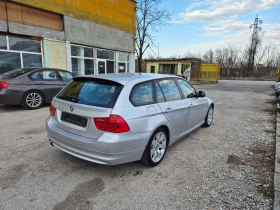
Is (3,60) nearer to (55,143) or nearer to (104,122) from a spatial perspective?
(55,143)

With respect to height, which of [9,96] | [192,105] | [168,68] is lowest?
[9,96]

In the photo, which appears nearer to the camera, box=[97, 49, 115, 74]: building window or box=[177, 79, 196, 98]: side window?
box=[177, 79, 196, 98]: side window

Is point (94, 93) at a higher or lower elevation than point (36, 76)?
lower

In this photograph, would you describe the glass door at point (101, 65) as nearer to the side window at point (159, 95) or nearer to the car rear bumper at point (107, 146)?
the side window at point (159, 95)

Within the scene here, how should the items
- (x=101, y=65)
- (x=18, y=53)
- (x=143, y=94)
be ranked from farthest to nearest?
(x=101, y=65) < (x=18, y=53) < (x=143, y=94)

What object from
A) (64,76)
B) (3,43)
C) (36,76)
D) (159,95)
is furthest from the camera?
(3,43)

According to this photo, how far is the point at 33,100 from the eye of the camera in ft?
23.7

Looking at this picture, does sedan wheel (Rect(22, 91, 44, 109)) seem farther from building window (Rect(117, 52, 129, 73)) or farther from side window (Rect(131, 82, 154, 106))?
building window (Rect(117, 52, 129, 73))

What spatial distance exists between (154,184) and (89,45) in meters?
14.2

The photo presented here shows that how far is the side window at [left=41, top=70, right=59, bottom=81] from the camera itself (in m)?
7.59

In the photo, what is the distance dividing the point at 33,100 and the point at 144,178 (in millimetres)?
6026

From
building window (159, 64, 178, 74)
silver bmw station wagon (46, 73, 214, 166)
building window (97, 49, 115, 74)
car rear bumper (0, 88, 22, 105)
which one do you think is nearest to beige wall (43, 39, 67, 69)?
building window (97, 49, 115, 74)

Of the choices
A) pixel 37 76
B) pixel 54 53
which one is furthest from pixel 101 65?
pixel 37 76

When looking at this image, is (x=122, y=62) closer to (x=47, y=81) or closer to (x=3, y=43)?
(x=3, y=43)
